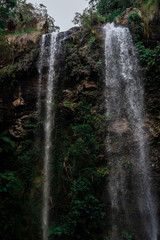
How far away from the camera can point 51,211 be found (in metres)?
6.15

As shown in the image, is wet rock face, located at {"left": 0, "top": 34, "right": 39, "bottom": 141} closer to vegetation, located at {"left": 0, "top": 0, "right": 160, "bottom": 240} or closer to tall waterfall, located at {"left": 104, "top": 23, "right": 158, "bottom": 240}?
vegetation, located at {"left": 0, "top": 0, "right": 160, "bottom": 240}

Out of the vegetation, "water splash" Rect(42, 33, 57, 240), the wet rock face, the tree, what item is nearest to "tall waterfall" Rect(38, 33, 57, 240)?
"water splash" Rect(42, 33, 57, 240)

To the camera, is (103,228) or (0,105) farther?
(0,105)

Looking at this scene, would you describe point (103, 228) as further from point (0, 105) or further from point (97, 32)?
point (97, 32)

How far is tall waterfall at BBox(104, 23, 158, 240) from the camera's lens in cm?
561

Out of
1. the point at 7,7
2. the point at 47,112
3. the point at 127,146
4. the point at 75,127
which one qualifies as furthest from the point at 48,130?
the point at 7,7

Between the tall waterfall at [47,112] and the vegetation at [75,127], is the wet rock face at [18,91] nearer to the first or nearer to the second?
the vegetation at [75,127]

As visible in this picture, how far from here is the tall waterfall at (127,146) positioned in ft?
18.4

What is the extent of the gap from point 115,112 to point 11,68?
606cm

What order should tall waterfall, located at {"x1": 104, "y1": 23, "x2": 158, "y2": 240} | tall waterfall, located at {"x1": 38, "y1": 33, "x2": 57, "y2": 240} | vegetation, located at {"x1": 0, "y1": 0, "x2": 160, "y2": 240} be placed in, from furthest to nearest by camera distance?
tall waterfall, located at {"x1": 38, "y1": 33, "x2": 57, "y2": 240} < tall waterfall, located at {"x1": 104, "y1": 23, "x2": 158, "y2": 240} < vegetation, located at {"x1": 0, "y1": 0, "x2": 160, "y2": 240}

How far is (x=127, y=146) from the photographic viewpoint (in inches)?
259

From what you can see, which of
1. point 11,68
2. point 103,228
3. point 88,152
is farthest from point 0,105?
point 103,228

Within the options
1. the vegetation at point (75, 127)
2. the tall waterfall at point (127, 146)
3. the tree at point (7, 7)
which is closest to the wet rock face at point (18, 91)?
the vegetation at point (75, 127)

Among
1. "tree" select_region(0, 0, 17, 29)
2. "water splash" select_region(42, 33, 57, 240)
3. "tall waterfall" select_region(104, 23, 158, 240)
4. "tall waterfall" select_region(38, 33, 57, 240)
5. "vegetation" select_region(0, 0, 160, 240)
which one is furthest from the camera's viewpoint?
"tree" select_region(0, 0, 17, 29)
